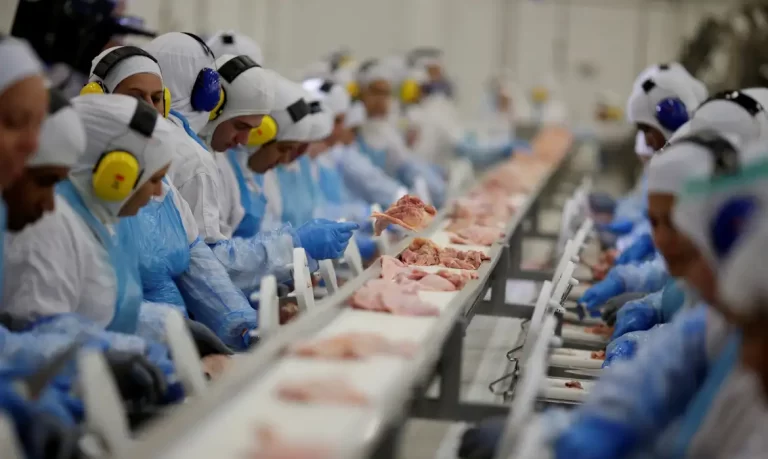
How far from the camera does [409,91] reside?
10.4 meters

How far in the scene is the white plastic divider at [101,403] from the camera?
2.22m

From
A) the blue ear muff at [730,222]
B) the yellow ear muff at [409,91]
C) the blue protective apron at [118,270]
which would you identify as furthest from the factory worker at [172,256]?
the yellow ear muff at [409,91]

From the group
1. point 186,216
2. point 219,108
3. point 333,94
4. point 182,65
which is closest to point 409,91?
point 333,94

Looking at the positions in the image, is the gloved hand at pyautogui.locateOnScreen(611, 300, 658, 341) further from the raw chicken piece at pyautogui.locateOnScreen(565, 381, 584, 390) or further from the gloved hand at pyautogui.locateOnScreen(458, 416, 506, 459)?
the gloved hand at pyautogui.locateOnScreen(458, 416, 506, 459)

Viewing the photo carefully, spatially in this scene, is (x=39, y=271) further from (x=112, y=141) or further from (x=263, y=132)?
(x=263, y=132)

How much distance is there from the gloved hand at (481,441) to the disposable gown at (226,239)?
1.82 m

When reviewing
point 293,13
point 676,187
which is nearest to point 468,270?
point 676,187

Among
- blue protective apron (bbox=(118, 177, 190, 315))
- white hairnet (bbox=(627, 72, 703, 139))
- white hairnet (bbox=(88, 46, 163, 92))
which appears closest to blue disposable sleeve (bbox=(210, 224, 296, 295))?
blue protective apron (bbox=(118, 177, 190, 315))

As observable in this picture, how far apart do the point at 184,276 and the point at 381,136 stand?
212 inches

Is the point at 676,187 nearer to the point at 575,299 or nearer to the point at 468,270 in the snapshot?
the point at 468,270

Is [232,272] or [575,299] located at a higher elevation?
[232,272]

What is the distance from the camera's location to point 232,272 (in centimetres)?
439

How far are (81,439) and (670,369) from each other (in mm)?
1424

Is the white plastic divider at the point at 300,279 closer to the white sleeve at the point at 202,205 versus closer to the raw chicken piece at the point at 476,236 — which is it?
the white sleeve at the point at 202,205
